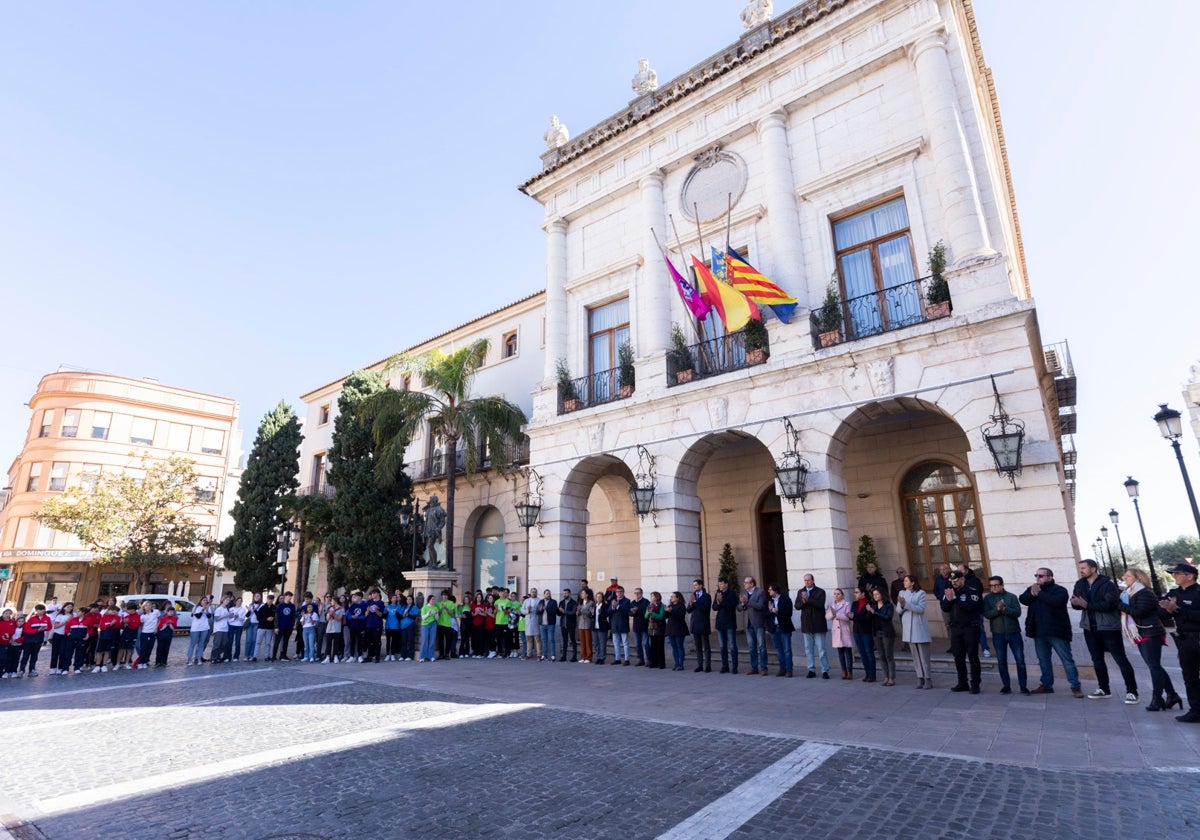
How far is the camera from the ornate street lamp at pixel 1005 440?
982 centimetres

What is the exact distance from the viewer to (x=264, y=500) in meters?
26.4

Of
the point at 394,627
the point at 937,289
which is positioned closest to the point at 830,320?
the point at 937,289

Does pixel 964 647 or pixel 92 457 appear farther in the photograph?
pixel 92 457

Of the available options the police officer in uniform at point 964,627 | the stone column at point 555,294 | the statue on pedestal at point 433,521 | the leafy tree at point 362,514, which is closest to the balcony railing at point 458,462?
the statue on pedestal at point 433,521

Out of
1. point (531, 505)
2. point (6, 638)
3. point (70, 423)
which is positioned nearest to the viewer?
point (6, 638)

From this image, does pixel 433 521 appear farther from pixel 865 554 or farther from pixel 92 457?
pixel 92 457

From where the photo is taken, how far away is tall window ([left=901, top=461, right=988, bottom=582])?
13.5 meters

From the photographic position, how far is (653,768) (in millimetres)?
5336

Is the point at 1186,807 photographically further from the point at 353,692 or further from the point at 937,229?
the point at 937,229

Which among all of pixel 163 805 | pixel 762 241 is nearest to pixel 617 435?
pixel 762 241

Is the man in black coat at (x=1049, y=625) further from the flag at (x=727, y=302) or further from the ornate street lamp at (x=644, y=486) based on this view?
the ornate street lamp at (x=644, y=486)

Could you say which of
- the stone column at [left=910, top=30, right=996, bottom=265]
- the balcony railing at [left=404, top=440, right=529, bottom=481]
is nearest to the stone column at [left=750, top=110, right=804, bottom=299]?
the stone column at [left=910, top=30, right=996, bottom=265]

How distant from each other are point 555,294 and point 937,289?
1014 centimetres

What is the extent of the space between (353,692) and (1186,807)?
9582 millimetres
